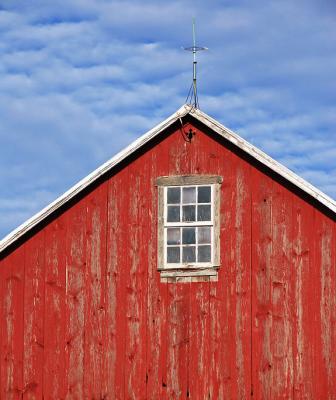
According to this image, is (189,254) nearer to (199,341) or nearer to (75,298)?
(199,341)

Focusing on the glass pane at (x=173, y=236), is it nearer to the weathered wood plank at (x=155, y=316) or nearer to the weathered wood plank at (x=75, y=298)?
the weathered wood plank at (x=155, y=316)

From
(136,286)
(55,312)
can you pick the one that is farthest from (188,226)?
(55,312)

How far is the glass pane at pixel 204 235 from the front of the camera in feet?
56.9

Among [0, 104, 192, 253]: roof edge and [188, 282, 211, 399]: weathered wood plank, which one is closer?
[188, 282, 211, 399]: weathered wood plank

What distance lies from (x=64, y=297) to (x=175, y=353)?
7.61ft

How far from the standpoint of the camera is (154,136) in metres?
17.7

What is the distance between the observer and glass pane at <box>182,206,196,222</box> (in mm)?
17453

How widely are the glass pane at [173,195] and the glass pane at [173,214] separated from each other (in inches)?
4.3

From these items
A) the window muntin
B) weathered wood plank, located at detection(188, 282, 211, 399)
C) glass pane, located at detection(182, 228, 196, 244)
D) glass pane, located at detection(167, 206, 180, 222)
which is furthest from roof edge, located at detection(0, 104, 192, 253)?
weathered wood plank, located at detection(188, 282, 211, 399)

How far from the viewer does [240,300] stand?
17.1 m

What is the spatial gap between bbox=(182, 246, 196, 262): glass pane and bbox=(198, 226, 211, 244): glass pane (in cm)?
19

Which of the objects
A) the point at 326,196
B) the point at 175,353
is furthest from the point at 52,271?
the point at 326,196

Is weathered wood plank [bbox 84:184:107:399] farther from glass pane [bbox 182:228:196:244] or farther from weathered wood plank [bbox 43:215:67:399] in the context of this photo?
glass pane [bbox 182:228:196:244]

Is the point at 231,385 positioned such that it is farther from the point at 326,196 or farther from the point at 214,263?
the point at 326,196
